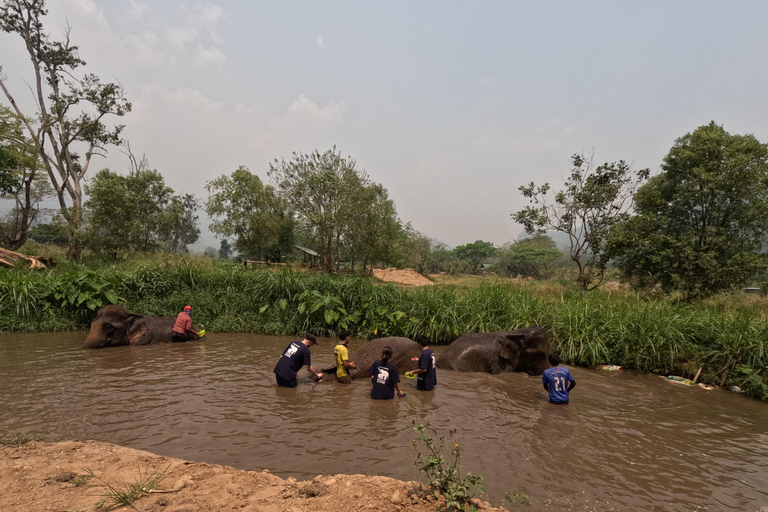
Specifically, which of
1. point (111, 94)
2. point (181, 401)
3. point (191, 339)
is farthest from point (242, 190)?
point (181, 401)

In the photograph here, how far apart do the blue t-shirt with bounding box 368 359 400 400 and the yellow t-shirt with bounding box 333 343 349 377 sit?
35.1 inches

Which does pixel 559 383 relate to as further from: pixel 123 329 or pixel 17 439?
pixel 123 329

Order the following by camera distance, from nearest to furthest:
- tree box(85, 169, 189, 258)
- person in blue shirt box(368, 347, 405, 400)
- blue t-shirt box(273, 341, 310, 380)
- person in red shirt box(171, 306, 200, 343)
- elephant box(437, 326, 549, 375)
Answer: person in blue shirt box(368, 347, 405, 400), blue t-shirt box(273, 341, 310, 380), elephant box(437, 326, 549, 375), person in red shirt box(171, 306, 200, 343), tree box(85, 169, 189, 258)

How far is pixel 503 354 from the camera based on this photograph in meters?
8.42

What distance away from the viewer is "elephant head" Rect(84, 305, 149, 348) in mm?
9516

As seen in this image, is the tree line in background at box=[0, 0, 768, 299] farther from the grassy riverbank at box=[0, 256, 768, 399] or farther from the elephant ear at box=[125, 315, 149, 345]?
the elephant ear at box=[125, 315, 149, 345]

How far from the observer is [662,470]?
4.46 meters

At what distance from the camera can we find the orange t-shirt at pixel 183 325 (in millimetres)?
10250

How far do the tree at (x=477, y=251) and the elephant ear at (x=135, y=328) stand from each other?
187ft

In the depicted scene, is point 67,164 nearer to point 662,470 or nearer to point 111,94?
point 111,94

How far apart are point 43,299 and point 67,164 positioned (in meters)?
16.6

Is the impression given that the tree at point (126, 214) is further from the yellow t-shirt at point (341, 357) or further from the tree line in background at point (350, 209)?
the yellow t-shirt at point (341, 357)

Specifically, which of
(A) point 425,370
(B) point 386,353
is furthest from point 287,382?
(A) point 425,370

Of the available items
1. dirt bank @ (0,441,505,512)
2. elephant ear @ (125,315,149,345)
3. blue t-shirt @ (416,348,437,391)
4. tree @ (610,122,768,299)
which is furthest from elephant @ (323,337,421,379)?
tree @ (610,122,768,299)
